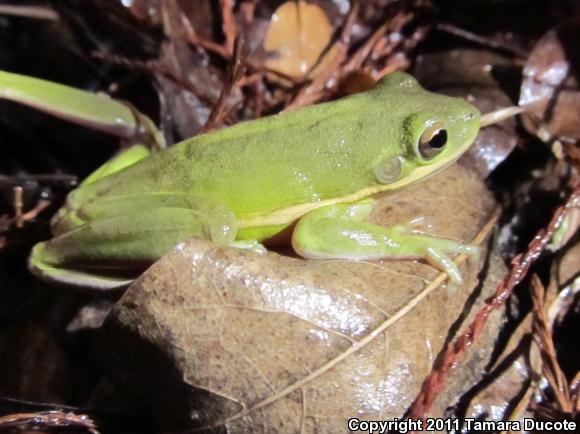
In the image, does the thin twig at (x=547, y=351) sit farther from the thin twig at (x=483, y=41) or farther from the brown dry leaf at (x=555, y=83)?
the thin twig at (x=483, y=41)

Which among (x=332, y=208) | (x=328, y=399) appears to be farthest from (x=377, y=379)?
(x=332, y=208)

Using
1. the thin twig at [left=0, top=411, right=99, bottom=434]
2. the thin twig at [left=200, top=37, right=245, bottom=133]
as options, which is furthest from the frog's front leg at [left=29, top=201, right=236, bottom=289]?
the thin twig at [left=200, top=37, right=245, bottom=133]

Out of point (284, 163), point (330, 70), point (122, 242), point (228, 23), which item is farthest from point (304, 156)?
point (228, 23)

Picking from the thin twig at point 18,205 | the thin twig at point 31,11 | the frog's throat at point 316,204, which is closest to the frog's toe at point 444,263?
the frog's throat at point 316,204

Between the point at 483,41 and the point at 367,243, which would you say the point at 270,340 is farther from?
the point at 483,41

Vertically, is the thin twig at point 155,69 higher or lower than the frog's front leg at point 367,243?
higher
